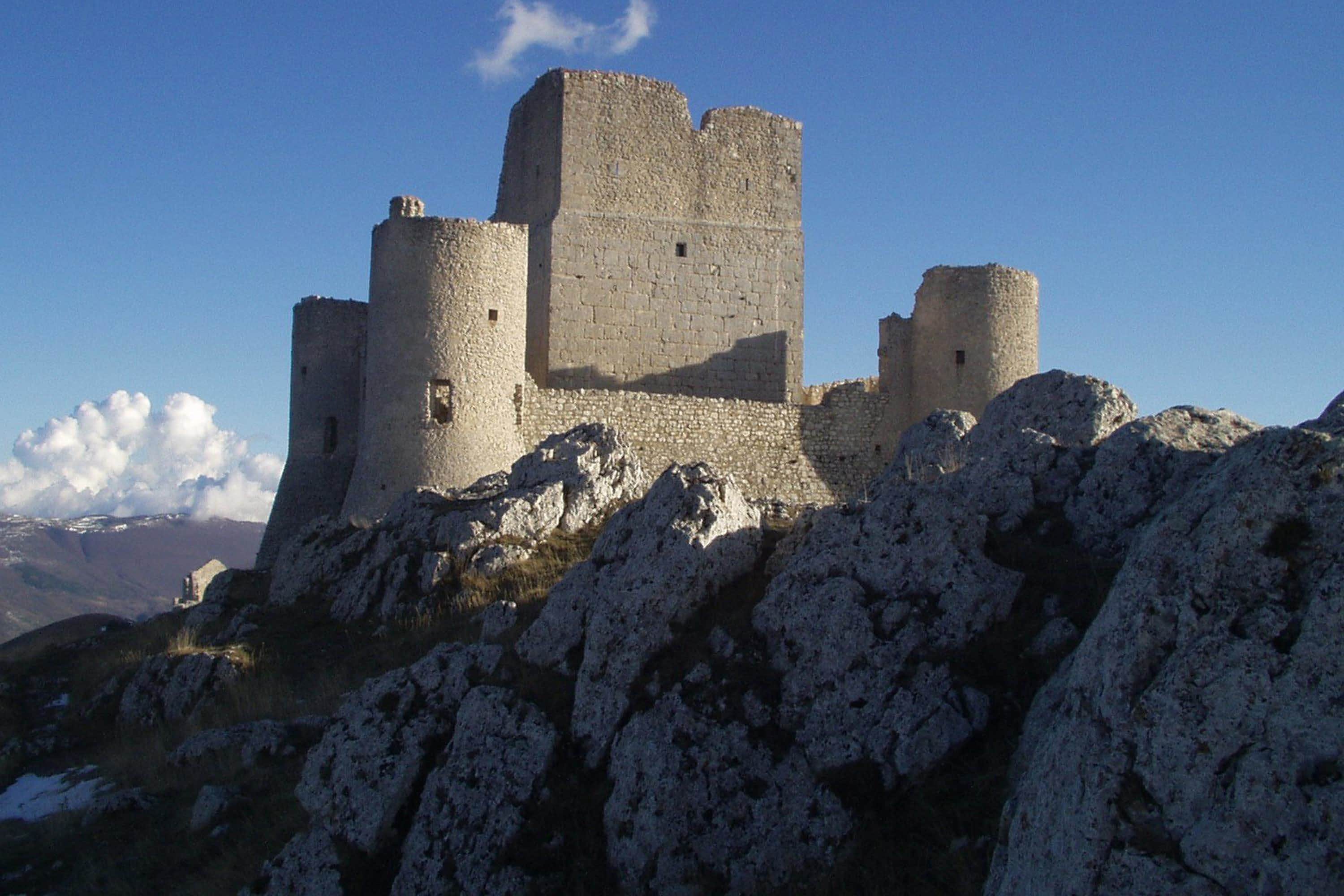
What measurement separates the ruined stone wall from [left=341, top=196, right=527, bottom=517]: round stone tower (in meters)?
1.18

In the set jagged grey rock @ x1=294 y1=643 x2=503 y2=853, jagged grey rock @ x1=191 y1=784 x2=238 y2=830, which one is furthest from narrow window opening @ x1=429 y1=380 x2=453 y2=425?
jagged grey rock @ x1=294 y1=643 x2=503 y2=853

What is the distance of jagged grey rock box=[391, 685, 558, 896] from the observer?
6562 mm

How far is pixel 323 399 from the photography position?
21422 millimetres

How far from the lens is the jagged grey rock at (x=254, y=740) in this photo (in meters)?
9.50

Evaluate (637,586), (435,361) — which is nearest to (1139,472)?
(637,586)

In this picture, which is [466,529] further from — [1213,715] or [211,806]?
[1213,715]

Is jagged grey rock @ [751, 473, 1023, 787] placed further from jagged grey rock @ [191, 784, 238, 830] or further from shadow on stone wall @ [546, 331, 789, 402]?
shadow on stone wall @ [546, 331, 789, 402]

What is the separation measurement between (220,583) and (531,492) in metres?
5.76

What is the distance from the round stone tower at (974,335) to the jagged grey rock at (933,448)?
1171 centimetres

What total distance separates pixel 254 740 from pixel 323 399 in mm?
12527

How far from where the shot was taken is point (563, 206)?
73.3 feet

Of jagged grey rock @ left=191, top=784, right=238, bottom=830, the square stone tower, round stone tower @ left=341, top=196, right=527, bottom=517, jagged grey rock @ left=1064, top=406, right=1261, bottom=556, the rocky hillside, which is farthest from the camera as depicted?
the square stone tower

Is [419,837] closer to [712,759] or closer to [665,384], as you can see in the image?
[712,759]

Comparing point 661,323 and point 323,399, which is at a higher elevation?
point 661,323
